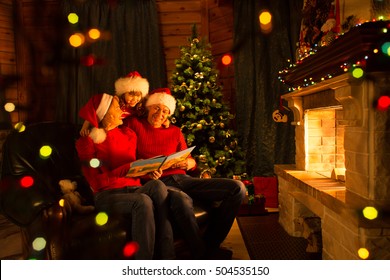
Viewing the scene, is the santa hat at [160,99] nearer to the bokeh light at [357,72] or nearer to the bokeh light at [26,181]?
the bokeh light at [26,181]

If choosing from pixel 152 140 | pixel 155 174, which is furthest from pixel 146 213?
pixel 152 140

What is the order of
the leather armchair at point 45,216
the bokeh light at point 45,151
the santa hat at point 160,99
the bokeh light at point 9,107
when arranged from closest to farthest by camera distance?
the leather armchair at point 45,216 → the bokeh light at point 45,151 → the santa hat at point 160,99 → the bokeh light at point 9,107

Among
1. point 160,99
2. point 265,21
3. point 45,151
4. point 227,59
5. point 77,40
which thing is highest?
point 265,21

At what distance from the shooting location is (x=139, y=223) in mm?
1568

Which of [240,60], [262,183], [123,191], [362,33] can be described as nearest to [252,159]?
[262,183]

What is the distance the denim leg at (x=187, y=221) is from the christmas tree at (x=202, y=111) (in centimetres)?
129

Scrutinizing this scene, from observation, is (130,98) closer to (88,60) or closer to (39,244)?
(39,244)

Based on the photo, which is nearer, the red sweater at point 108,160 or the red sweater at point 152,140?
the red sweater at point 108,160

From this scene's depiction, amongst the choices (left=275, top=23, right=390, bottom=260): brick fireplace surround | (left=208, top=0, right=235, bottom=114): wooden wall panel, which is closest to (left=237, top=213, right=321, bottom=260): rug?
(left=275, top=23, right=390, bottom=260): brick fireplace surround

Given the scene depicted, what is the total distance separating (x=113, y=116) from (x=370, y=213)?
1315mm

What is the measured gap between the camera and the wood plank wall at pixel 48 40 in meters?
3.67

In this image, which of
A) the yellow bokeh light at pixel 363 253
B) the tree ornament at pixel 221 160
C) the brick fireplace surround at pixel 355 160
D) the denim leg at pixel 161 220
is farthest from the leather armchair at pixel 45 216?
the tree ornament at pixel 221 160

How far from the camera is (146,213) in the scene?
1577 mm
